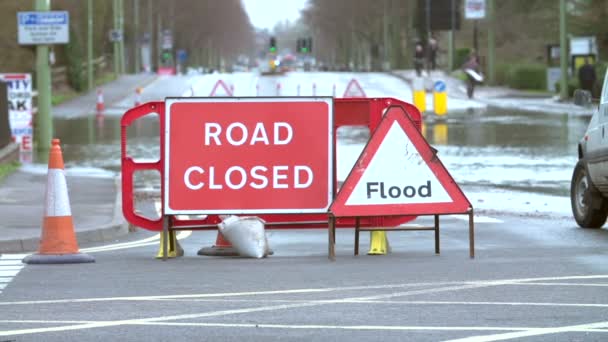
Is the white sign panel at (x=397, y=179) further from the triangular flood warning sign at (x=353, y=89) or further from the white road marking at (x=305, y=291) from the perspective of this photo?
the triangular flood warning sign at (x=353, y=89)

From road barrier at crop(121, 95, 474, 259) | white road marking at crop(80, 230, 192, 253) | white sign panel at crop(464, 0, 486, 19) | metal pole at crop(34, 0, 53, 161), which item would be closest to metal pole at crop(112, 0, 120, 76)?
white sign panel at crop(464, 0, 486, 19)

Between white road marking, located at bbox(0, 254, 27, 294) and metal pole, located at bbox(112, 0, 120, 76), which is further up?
metal pole, located at bbox(112, 0, 120, 76)

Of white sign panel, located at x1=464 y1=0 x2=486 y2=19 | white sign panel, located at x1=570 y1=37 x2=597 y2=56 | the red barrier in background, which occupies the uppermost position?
white sign panel, located at x1=464 y1=0 x2=486 y2=19

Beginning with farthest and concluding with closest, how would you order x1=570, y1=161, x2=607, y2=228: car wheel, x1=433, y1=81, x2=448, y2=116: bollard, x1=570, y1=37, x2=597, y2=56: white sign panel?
x1=570, y1=37, x2=597, y2=56: white sign panel
x1=433, y1=81, x2=448, y2=116: bollard
x1=570, y1=161, x2=607, y2=228: car wheel

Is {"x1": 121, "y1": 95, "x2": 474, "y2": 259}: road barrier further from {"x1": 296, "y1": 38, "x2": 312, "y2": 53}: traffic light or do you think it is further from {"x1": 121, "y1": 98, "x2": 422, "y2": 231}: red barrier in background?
{"x1": 296, "y1": 38, "x2": 312, "y2": 53}: traffic light

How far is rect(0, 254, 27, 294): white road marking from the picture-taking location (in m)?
→ 10.9

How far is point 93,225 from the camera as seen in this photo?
614 inches

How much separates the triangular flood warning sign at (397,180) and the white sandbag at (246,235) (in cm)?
68

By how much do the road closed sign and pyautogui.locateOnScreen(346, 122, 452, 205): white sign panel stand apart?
1.65 ft

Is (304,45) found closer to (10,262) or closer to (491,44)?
(491,44)

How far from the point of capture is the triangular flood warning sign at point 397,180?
40.8 ft

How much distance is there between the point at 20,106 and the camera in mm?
30766

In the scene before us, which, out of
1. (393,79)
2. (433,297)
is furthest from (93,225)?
(393,79)

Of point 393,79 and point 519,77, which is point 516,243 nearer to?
point 519,77
